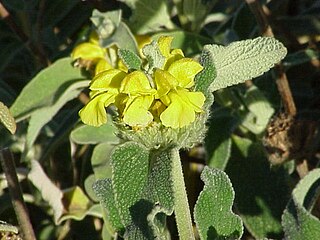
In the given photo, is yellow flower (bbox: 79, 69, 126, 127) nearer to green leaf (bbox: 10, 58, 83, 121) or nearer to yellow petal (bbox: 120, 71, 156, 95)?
yellow petal (bbox: 120, 71, 156, 95)

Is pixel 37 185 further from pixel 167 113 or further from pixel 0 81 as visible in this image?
pixel 167 113

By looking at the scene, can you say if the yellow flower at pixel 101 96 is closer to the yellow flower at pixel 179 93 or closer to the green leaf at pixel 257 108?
the yellow flower at pixel 179 93

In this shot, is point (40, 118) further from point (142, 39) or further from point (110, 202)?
point (110, 202)

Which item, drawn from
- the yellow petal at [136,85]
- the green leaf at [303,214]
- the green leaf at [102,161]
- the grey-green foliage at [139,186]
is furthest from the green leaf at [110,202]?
the green leaf at [102,161]

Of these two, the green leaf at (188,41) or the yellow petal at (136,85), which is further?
the green leaf at (188,41)

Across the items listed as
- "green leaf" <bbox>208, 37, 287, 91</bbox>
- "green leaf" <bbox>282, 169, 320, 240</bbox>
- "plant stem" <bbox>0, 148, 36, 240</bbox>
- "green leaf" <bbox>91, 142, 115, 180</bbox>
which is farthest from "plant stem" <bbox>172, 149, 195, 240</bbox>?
"green leaf" <bbox>91, 142, 115, 180</bbox>

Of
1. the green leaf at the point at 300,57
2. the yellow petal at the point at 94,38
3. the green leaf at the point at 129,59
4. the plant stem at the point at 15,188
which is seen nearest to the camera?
the green leaf at the point at 129,59
